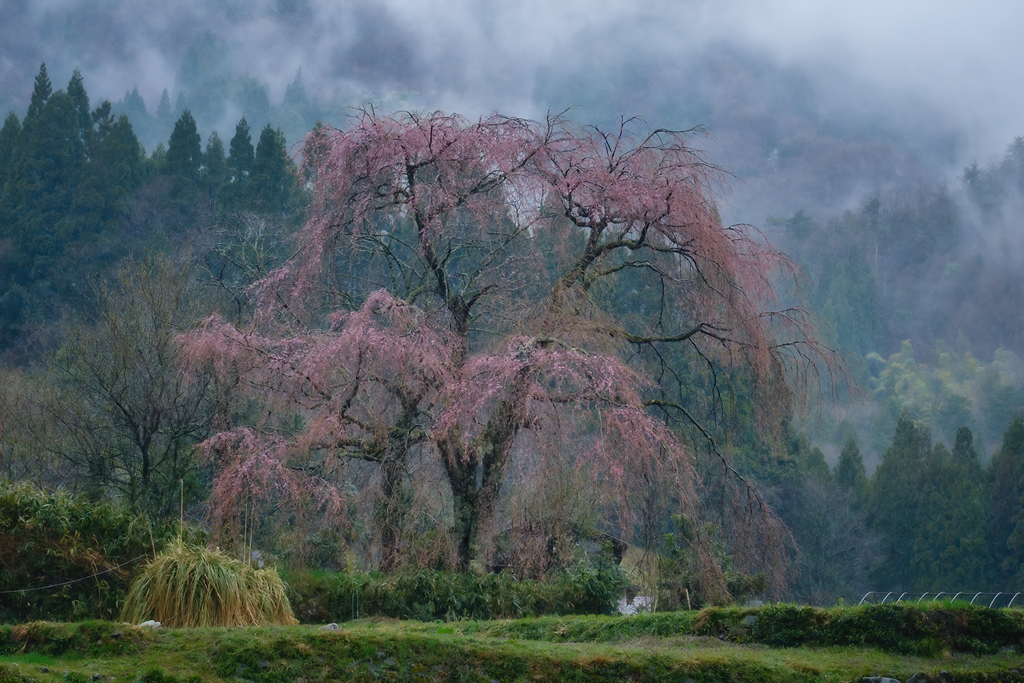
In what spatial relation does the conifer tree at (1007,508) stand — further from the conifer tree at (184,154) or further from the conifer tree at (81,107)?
the conifer tree at (81,107)

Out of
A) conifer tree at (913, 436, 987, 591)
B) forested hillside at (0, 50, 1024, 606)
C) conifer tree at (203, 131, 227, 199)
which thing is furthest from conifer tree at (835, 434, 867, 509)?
conifer tree at (203, 131, 227, 199)

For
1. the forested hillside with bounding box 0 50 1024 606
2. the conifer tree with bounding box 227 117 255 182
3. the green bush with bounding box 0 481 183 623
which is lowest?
the green bush with bounding box 0 481 183 623

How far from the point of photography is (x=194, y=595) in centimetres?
787

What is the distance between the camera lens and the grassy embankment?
578 cm

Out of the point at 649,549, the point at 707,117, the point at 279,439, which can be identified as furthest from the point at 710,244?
the point at 707,117

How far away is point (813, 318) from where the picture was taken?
39.5 feet

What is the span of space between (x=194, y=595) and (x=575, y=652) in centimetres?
350

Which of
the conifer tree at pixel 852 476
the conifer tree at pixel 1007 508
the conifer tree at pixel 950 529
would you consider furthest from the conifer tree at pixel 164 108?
the conifer tree at pixel 1007 508

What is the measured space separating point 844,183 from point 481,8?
5761 cm

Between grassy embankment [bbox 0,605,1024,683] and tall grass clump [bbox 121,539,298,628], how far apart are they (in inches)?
60.3

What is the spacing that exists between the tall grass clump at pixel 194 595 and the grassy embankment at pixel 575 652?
5.02 ft

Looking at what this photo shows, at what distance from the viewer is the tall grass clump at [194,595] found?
782 cm

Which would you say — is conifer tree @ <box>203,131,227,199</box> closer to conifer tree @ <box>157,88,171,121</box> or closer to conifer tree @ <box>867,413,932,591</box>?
conifer tree @ <box>867,413,932,591</box>

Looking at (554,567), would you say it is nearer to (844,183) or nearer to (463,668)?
(463,668)
